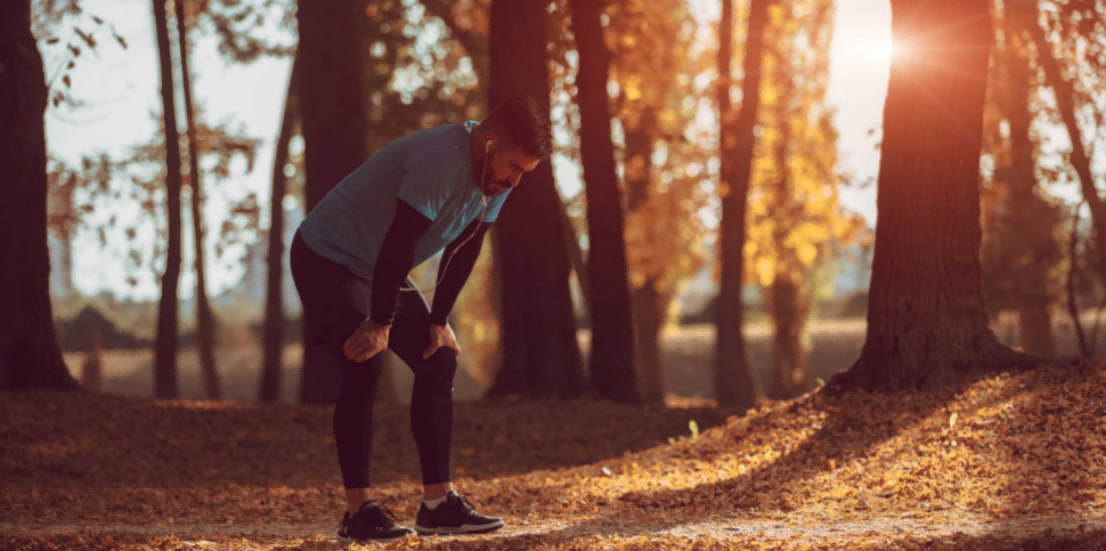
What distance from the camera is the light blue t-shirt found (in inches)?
174

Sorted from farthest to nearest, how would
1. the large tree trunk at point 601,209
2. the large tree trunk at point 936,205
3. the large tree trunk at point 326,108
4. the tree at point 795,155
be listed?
the tree at point 795,155, the large tree trunk at point 601,209, the large tree trunk at point 326,108, the large tree trunk at point 936,205

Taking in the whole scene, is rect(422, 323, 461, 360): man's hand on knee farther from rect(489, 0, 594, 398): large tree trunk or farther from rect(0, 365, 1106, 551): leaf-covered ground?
rect(489, 0, 594, 398): large tree trunk

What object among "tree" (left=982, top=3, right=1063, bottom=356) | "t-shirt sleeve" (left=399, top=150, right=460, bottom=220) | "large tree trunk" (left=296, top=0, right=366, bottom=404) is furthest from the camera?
"tree" (left=982, top=3, right=1063, bottom=356)

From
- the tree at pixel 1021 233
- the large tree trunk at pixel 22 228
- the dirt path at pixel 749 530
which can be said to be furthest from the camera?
the tree at pixel 1021 233

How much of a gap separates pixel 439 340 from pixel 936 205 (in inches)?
177

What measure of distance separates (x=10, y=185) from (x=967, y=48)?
8472 mm

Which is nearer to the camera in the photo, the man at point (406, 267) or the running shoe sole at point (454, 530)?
the man at point (406, 267)

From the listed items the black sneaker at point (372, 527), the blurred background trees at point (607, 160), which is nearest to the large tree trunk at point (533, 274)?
the blurred background trees at point (607, 160)

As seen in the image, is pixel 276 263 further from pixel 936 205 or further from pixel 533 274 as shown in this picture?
pixel 936 205

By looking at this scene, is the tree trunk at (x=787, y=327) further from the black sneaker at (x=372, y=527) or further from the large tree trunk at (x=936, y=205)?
the black sneaker at (x=372, y=527)

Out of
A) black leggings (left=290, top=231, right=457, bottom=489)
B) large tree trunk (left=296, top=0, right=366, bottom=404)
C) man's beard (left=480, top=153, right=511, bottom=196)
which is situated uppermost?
large tree trunk (left=296, top=0, right=366, bottom=404)

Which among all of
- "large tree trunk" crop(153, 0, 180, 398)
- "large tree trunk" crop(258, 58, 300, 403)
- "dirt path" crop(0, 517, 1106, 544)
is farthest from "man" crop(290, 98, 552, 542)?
"large tree trunk" crop(258, 58, 300, 403)

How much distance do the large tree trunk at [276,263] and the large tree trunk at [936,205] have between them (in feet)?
37.0

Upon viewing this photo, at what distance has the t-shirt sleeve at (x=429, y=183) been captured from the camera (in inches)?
168
